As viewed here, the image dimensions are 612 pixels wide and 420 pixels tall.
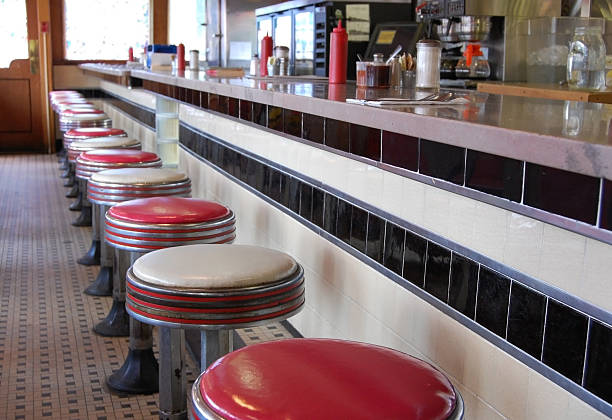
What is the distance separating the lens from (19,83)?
Answer: 10.4m

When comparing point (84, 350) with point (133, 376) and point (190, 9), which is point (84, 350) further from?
point (190, 9)

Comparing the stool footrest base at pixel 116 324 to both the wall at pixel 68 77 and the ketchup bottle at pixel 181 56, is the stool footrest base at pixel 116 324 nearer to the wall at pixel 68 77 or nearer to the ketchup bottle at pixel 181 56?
the ketchup bottle at pixel 181 56

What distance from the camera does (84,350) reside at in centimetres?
332

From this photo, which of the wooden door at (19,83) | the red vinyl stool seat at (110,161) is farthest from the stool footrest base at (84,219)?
the wooden door at (19,83)

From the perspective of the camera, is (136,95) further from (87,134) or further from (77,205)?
(87,134)

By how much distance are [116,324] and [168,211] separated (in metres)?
Result: 1.19

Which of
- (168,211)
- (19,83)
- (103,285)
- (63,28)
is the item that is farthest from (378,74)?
(63,28)

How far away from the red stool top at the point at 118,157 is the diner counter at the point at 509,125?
169 centimetres

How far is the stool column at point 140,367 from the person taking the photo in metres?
2.93

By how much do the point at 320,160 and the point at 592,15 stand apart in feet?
12.6

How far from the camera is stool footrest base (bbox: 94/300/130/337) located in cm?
349

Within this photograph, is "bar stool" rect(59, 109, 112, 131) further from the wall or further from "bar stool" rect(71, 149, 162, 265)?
the wall

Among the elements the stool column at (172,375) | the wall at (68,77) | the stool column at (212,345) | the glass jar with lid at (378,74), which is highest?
the glass jar with lid at (378,74)

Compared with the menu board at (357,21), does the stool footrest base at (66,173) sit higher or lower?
lower
